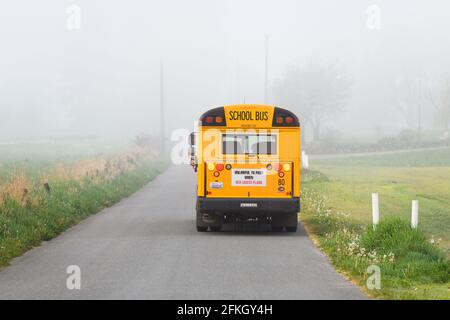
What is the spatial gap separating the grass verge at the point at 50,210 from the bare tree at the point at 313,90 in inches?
2588

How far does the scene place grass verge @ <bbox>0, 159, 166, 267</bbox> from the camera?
15203 millimetres

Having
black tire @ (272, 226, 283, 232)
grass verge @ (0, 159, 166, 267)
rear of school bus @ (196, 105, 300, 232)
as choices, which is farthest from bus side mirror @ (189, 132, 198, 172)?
grass verge @ (0, 159, 166, 267)

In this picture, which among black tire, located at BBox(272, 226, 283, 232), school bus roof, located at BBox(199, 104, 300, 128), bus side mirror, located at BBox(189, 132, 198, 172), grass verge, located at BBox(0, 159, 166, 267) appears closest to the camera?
grass verge, located at BBox(0, 159, 166, 267)

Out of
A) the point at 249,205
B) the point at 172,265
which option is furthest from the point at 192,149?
the point at 172,265

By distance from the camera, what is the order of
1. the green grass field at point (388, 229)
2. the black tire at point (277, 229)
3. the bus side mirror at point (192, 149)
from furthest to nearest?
1. the black tire at point (277, 229)
2. the bus side mirror at point (192, 149)
3. the green grass field at point (388, 229)

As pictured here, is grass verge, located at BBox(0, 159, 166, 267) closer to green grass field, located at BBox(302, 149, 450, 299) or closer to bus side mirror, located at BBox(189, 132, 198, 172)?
bus side mirror, located at BBox(189, 132, 198, 172)

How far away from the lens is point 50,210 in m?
18.9

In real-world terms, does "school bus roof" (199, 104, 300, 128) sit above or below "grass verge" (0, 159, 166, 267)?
above

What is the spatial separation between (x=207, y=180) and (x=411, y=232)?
486cm

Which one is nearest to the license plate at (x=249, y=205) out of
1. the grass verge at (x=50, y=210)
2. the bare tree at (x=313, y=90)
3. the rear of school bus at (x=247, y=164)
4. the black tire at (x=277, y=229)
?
the rear of school bus at (x=247, y=164)

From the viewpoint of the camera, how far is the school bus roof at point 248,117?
1764cm

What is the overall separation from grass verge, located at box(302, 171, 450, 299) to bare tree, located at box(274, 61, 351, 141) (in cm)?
7581

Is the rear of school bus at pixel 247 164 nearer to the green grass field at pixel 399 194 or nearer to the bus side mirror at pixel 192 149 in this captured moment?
the bus side mirror at pixel 192 149

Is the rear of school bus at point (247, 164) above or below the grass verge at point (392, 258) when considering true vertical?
above
